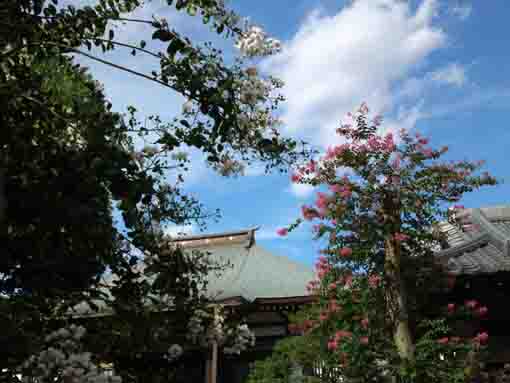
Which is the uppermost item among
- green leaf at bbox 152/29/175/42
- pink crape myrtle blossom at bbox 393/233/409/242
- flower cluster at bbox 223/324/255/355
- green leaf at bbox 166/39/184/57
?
green leaf at bbox 152/29/175/42

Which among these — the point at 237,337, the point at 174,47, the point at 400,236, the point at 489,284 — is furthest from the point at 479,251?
the point at 174,47


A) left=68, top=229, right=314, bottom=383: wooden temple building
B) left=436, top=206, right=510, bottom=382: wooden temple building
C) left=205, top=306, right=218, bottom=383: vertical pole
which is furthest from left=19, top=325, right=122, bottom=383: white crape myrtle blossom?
left=205, top=306, right=218, bottom=383: vertical pole

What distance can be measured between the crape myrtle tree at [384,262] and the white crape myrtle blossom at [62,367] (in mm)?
4205

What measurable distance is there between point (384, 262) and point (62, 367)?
4661mm

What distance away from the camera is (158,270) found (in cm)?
297

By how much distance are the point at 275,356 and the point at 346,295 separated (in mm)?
1927

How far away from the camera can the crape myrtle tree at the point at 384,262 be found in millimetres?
5879

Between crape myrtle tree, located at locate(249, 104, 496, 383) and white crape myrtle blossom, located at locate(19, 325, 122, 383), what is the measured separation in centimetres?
420

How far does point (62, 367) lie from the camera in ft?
7.31

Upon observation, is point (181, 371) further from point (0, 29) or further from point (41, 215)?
point (0, 29)

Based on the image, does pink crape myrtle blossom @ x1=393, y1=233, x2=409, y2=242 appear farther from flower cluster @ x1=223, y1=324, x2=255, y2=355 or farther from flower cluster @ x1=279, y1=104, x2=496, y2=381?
flower cluster @ x1=223, y1=324, x2=255, y2=355

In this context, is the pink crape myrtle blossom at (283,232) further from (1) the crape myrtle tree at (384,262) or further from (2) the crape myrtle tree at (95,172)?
(2) the crape myrtle tree at (95,172)

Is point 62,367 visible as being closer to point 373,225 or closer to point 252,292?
point 373,225

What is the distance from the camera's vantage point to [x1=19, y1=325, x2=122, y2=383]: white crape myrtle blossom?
218cm
